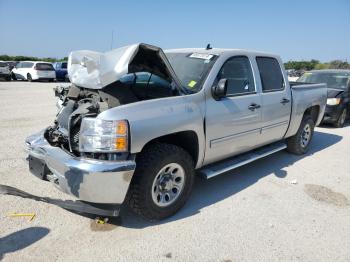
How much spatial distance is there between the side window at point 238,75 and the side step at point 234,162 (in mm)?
971

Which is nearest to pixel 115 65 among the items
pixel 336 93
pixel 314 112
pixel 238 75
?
pixel 238 75

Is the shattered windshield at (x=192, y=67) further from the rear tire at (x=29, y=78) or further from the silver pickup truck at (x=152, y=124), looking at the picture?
the rear tire at (x=29, y=78)

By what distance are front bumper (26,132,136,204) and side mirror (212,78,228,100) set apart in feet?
4.51

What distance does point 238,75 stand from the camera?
4203 millimetres

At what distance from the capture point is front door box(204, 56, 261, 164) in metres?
3.67

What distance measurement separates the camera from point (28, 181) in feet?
13.6

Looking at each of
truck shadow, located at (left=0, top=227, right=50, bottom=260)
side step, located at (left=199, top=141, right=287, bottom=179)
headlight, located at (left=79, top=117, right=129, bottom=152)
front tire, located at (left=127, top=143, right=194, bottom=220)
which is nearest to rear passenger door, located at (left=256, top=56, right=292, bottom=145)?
side step, located at (left=199, top=141, right=287, bottom=179)

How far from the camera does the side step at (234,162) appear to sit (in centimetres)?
383

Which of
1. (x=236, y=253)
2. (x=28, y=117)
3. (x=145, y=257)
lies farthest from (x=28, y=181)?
(x=28, y=117)

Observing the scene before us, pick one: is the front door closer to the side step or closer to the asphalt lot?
the side step

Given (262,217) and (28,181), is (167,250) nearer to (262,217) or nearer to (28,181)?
(262,217)

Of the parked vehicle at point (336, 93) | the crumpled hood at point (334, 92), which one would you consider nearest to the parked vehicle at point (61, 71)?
the parked vehicle at point (336, 93)

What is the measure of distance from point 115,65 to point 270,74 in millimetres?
2862

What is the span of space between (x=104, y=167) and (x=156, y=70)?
137cm
